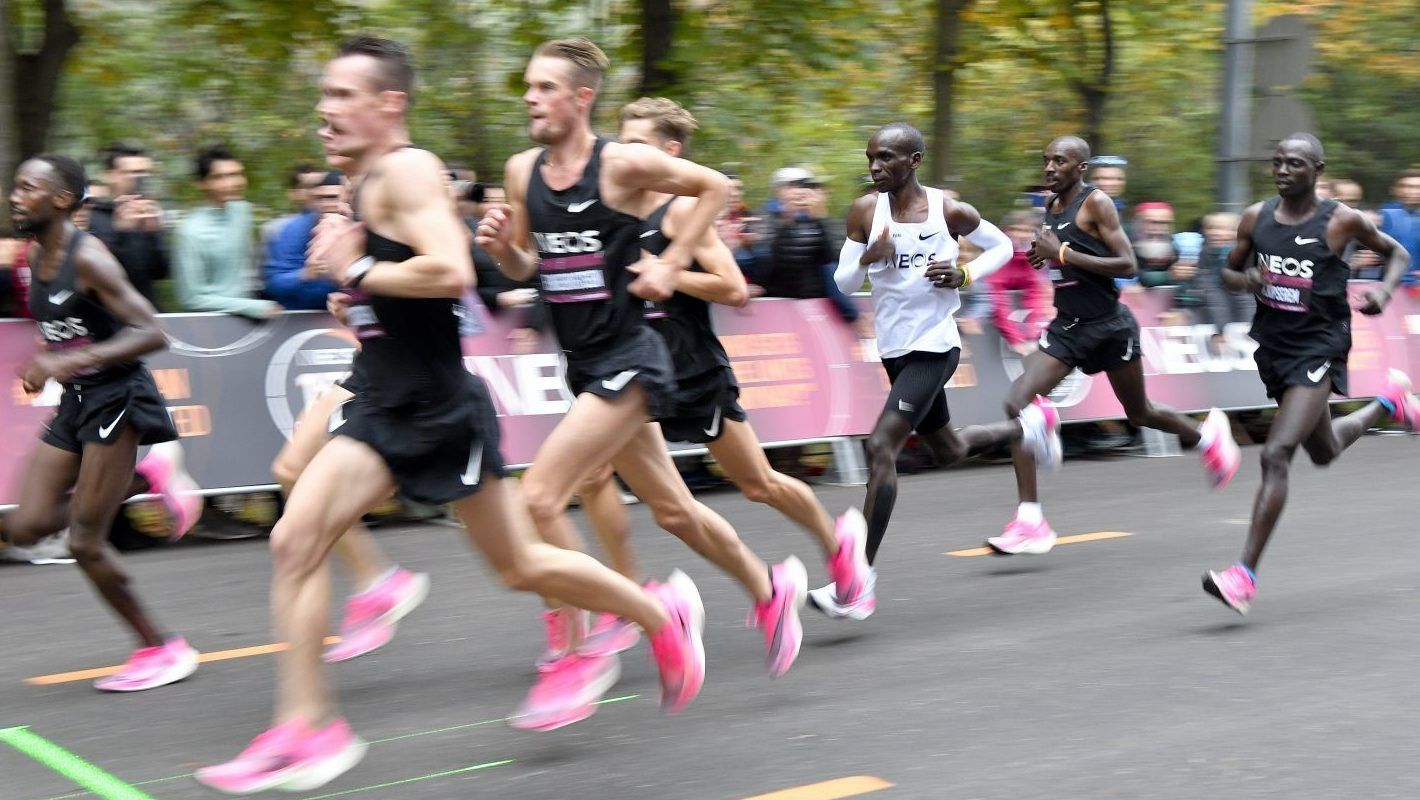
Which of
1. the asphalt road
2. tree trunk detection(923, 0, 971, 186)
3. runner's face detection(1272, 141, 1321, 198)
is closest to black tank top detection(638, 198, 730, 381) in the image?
the asphalt road

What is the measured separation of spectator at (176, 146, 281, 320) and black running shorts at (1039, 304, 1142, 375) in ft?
14.0

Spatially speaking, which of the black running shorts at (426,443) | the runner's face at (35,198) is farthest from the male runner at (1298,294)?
the runner's face at (35,198)

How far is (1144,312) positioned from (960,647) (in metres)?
7.42

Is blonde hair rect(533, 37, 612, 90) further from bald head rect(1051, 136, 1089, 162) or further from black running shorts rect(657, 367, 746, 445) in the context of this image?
bald head rect(1051, 136, 1089, 162)

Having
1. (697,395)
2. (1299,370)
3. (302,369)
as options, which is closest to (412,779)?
(697,395)

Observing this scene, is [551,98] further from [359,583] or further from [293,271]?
[293,271]

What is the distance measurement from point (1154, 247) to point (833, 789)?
9.65 meters

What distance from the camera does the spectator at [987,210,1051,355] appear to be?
1229 centimetres

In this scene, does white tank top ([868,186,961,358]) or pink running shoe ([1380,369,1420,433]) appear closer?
white tank top ([868,186,961,358])

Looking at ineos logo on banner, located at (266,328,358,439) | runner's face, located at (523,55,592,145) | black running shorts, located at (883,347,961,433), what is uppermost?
runner's face, located at (523,55,592,145)

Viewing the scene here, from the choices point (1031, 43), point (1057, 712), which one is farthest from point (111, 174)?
point (1031, 43)

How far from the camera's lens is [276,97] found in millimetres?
17203

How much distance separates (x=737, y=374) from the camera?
11164mm

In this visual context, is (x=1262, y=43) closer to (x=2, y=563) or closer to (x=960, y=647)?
(x=960, y=647)
